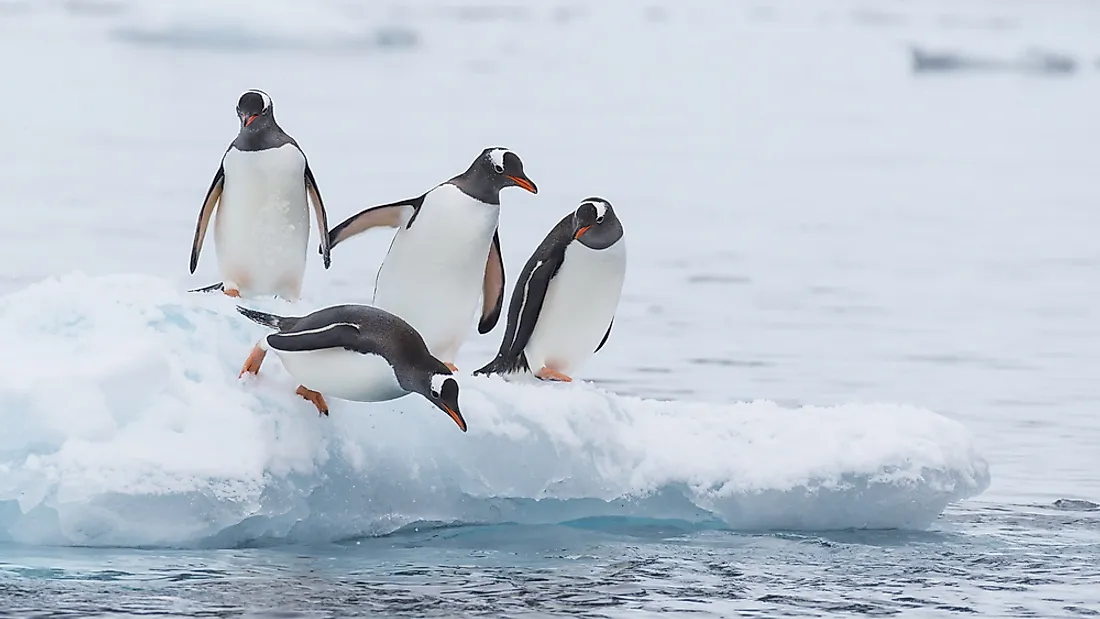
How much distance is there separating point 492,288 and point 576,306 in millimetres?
386

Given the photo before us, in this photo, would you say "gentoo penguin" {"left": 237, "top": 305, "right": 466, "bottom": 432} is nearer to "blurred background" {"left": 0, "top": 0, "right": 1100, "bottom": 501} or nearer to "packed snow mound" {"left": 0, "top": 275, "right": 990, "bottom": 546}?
"packed snow mound" {"left": 0, "top": 275, "right": 990, "bottom": 546}

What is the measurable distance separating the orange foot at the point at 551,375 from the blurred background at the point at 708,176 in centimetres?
184

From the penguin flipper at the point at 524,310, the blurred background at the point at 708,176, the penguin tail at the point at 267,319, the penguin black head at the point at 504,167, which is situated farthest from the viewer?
the blurred background at the point at 708,176

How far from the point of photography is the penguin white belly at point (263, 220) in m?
6.76

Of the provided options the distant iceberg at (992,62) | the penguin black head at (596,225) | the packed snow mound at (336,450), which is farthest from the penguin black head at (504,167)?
the distant iceberg at (992,62)

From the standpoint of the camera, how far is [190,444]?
18.7 feet

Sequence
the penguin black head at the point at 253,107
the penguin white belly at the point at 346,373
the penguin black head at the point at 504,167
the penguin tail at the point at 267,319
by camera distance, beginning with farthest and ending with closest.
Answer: the penguin black head at the point at 253,107 → the penguin black head at the point at 504,167 → the penguin tail at the point at 267,319 → the penguin white belly at the point at 346,373

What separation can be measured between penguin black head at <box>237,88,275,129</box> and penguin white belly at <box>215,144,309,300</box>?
0.12 m

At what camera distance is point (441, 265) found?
6.63m

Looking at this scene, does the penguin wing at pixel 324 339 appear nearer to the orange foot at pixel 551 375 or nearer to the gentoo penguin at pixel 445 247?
the gentoo penguin at pixel 445 247

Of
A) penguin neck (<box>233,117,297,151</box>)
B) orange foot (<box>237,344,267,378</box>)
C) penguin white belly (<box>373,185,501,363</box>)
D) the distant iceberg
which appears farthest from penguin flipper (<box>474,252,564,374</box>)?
the distant iceberg

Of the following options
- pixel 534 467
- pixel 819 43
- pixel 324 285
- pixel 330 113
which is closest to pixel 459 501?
pixel 534 467

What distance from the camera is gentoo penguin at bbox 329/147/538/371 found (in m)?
6.57

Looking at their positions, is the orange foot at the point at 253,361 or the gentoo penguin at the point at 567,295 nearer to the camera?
the orange foot at the point at 253,361
